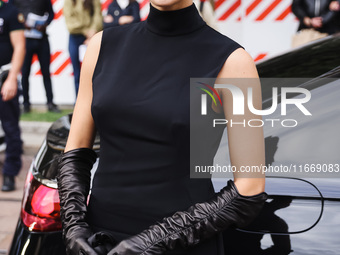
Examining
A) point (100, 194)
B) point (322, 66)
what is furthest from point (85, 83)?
point (322, 66)

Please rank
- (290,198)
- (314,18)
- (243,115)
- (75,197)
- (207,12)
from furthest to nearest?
(207,12), (314,18), (290,198), (75,197), (243,115)

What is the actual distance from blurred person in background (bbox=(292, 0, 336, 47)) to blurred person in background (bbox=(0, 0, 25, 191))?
2768mm

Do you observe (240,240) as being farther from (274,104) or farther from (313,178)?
(274,104)

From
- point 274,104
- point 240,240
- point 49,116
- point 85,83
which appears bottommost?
point 49,116

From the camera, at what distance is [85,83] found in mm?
1785

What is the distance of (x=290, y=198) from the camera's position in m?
1.96

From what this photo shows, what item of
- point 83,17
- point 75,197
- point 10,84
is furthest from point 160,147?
point 83,17

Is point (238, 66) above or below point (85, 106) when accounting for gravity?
above

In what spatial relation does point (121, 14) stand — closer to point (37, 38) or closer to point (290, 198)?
point (37, 38)

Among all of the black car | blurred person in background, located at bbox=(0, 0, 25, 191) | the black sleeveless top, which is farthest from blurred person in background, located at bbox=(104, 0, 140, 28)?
the black sleeveless top

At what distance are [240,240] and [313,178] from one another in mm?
338

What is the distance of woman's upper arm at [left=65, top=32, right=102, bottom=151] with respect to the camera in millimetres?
1771

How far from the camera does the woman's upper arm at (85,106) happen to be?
177 centimetres

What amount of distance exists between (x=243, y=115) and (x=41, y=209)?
0.97 m
